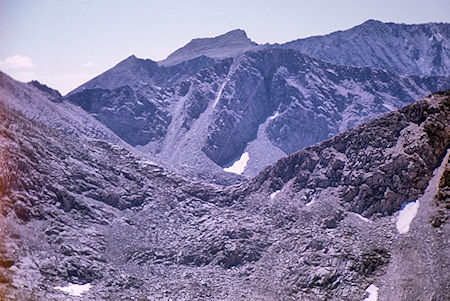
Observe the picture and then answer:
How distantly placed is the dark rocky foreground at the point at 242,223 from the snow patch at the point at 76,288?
30.0 inches

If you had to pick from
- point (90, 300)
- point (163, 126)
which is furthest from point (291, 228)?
point (163, 126)

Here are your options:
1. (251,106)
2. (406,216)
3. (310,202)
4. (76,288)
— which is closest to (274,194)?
(310,202)

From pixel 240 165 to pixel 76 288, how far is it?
89.3 metres

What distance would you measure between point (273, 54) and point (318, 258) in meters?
130

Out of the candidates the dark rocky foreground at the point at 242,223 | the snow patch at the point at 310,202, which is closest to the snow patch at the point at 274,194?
the dark rocky foreground at the point at 242,223

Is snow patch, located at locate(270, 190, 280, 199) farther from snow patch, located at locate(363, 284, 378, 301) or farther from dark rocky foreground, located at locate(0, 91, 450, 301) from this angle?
snow patch, located at locate(363, 284, 378, 301)

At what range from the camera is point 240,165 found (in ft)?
445

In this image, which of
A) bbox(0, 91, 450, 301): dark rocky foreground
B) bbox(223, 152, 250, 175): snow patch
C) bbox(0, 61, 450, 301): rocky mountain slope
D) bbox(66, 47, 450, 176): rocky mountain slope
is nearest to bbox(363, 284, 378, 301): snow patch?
bbox(0, 61, 450, 301): rocky mountain slope

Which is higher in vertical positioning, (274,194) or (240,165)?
(274,194)

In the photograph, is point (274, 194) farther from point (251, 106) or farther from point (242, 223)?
point (251, 106)

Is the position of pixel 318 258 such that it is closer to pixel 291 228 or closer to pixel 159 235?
pixel 291 228

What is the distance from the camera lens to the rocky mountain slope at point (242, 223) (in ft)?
155

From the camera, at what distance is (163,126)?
15125 centimetres

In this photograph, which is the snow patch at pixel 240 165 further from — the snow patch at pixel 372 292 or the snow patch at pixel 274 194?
the snow patch at pixel 372 292
